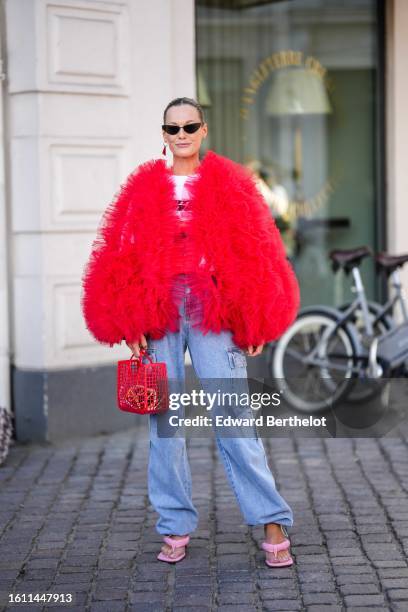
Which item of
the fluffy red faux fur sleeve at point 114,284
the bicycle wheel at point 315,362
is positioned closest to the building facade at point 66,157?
the bicycle wheel at point 315,362

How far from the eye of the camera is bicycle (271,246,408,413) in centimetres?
736

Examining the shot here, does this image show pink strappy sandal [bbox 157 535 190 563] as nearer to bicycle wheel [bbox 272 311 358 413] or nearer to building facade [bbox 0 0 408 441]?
building facade [bbox 0 0 408 441]

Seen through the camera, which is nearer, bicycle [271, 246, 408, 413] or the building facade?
the building facade

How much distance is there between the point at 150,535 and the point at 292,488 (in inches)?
41.9

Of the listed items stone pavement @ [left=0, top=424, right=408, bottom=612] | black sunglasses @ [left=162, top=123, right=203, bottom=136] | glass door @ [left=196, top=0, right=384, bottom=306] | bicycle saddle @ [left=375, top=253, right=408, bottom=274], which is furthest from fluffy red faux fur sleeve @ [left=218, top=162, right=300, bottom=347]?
glass door @ [left=196, top=0, right=384, bottom=306]

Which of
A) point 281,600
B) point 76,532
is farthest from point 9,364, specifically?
point 281,600

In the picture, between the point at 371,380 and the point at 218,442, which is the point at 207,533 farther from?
the point at 371,380

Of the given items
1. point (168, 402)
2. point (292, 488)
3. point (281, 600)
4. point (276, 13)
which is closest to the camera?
point (281, 600)

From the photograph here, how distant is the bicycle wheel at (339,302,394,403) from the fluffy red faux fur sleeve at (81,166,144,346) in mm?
3211

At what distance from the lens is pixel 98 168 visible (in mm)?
7129

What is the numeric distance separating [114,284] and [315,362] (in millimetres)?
3206

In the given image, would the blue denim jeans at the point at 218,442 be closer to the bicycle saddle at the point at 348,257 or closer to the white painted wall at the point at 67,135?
the white painted wall at the point at 67,135

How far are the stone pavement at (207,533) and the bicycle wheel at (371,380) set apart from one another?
1.80 feet

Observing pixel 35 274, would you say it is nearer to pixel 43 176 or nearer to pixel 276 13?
pixel 43 176
